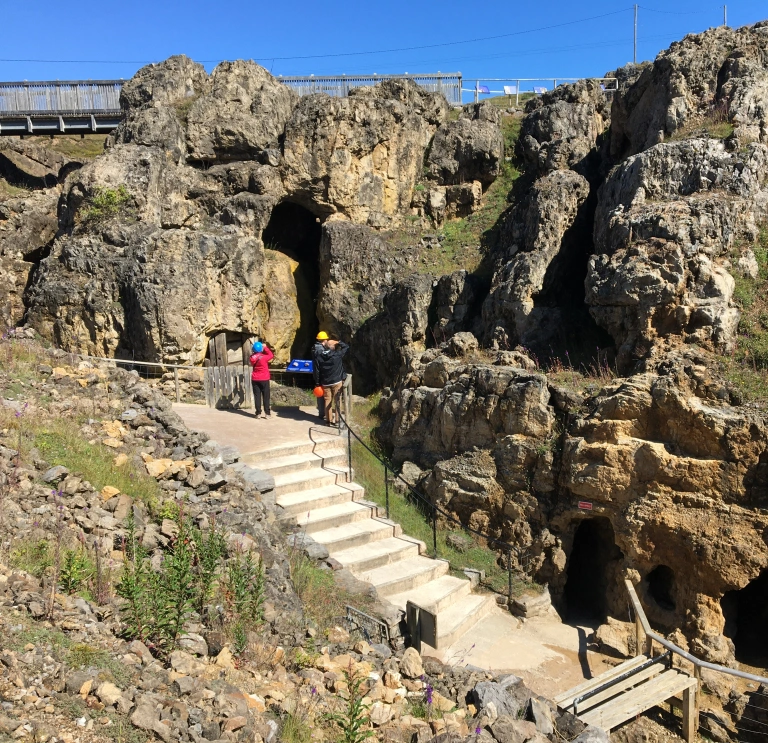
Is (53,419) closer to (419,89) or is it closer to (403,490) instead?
(403,490)

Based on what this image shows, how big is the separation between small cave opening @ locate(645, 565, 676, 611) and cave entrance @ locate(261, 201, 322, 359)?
12.0 m

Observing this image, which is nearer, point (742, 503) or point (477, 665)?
point (477, 665)

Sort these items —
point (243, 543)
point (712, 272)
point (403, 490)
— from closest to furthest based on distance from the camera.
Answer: point (243, 543)
point (712, 272)
point (403, 490)

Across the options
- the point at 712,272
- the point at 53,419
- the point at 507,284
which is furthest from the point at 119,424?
the point at 712,272

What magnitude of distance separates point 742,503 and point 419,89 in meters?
16.1

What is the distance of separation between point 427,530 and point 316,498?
2318 millimetres

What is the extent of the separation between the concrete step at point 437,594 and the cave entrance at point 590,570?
227 centimetres

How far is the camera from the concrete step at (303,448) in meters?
10.5

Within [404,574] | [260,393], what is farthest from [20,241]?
[404,574]

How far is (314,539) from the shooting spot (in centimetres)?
914

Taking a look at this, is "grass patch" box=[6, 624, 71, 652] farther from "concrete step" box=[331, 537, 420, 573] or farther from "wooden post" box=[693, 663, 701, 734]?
"wooden post" box=[693, 663, 701, 734]

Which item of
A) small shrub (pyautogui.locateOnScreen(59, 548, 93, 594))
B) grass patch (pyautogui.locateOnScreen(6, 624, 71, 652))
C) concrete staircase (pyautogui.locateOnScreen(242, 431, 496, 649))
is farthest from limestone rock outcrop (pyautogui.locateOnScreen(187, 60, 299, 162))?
grass patch (pyautogui.locateOnScreen(6, 624, 71, 652))

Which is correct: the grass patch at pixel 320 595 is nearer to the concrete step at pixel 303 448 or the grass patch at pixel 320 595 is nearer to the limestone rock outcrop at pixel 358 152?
the concrete step at pixel 303 448

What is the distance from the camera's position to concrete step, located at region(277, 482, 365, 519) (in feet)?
31.5
